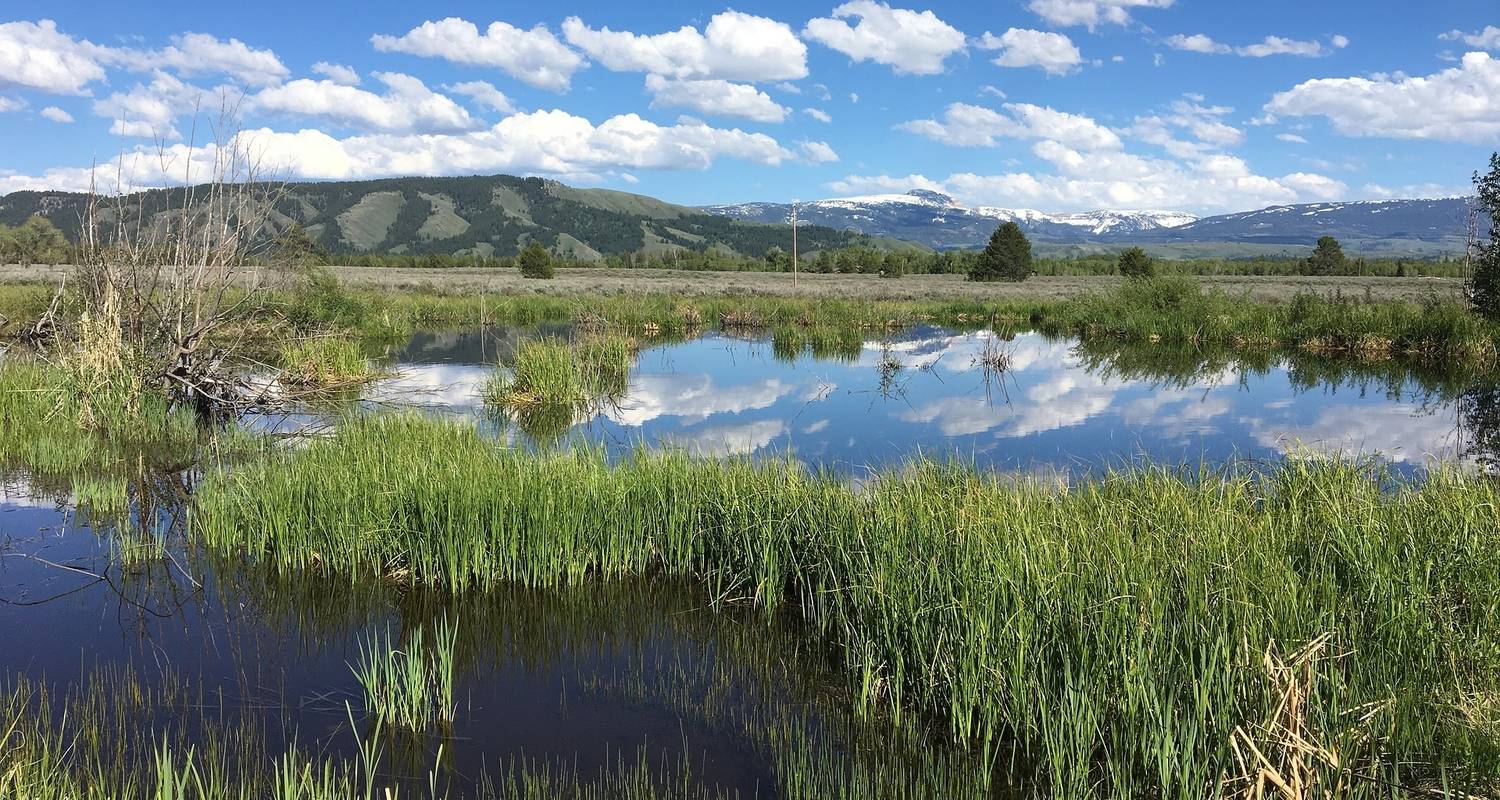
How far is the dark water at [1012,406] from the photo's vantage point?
1043 centimetres

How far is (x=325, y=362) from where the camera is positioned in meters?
14.8

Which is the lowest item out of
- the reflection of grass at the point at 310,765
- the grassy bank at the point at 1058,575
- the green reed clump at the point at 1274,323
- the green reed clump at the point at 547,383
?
the reflection of grass at the point at 310,765

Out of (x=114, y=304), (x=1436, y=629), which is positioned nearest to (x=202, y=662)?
(x=1436, y=629)

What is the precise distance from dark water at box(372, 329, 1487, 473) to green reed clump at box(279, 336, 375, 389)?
664mm

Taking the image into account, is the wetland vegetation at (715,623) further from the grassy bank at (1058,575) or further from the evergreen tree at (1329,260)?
the evergreen tree at (1329,260)

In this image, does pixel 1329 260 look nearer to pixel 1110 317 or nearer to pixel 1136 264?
pixel 1136 264

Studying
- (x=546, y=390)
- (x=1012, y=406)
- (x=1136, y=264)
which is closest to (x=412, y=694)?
(x=546, y=390)

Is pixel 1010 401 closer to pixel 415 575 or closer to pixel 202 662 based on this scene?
pixel 415 575

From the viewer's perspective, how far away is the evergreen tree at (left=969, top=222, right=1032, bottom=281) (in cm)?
5112

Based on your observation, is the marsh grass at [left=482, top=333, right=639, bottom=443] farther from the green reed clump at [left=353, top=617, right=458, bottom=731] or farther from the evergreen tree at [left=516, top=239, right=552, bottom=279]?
the evergreen tree at [left=516, top=239, right=552, bottom=279]

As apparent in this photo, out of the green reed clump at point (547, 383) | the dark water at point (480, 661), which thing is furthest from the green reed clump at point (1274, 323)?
the dark water at point (480, 661)

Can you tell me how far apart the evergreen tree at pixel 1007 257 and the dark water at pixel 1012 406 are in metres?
Result: 30.9

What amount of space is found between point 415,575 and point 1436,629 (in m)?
5.76

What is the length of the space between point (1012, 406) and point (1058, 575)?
9.77 metres
